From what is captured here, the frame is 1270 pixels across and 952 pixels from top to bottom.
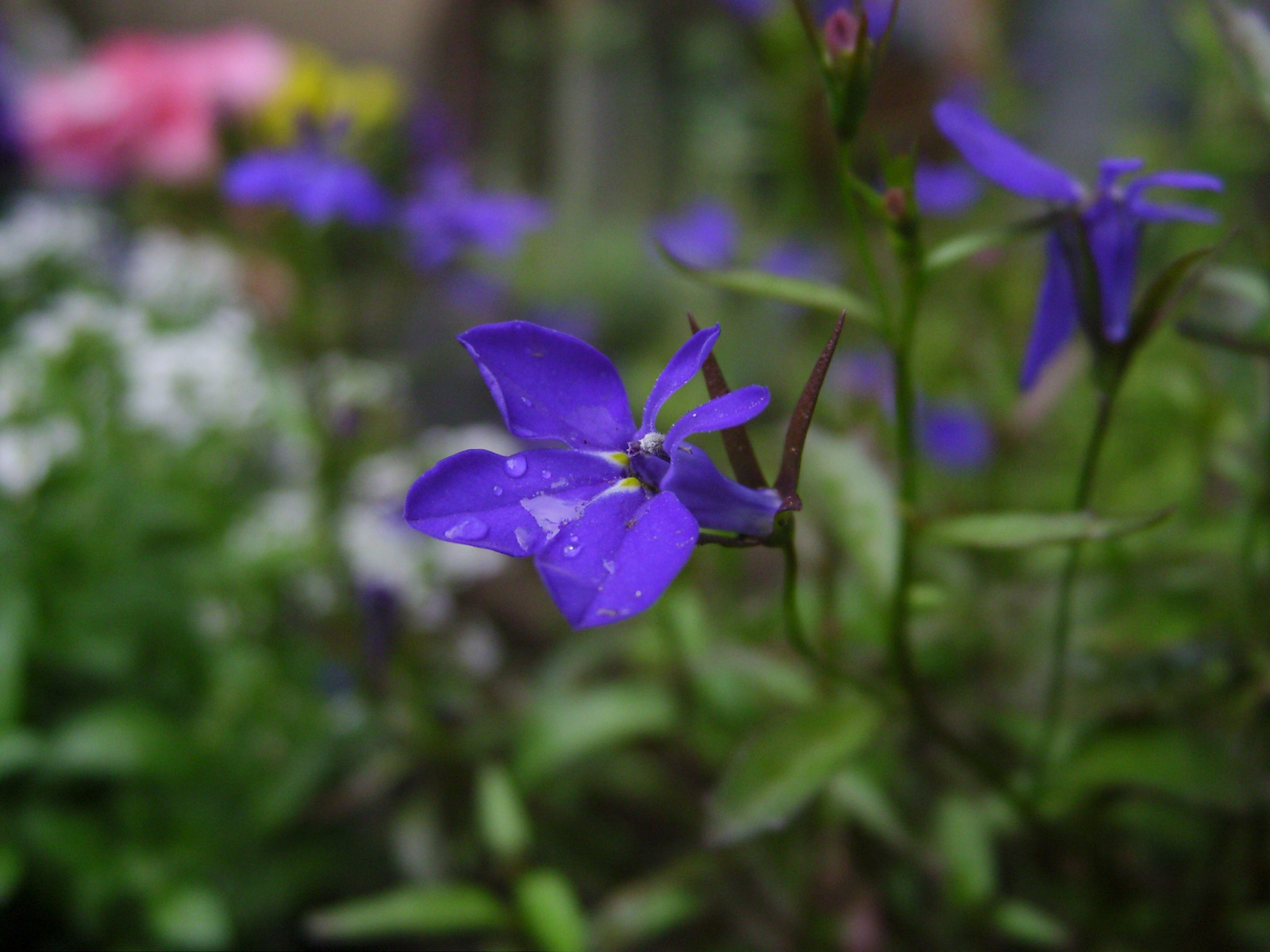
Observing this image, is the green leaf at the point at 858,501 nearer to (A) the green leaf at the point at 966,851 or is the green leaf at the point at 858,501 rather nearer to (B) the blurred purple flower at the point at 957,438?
(A) the green leaf at the point at 966,851

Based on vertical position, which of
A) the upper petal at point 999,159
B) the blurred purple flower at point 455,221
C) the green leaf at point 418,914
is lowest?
the green leaf at point 418,914

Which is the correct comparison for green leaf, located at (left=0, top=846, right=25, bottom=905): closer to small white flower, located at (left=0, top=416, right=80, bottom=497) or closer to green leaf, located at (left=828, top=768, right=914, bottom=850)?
small white flower, located at (left=0, top=416, right=80, bottom=497)

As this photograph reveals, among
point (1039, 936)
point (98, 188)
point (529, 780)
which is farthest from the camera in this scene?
point (98, 188)

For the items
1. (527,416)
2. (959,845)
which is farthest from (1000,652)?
(527,416)

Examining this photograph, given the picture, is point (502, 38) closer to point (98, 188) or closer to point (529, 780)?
point (98, 188)

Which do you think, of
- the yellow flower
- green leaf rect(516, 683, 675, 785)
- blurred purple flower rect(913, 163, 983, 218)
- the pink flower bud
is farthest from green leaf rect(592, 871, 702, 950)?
the yellow flower

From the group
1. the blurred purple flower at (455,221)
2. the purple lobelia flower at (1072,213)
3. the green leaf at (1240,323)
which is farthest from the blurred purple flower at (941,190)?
the purple lobelia flower at (1072,213)
